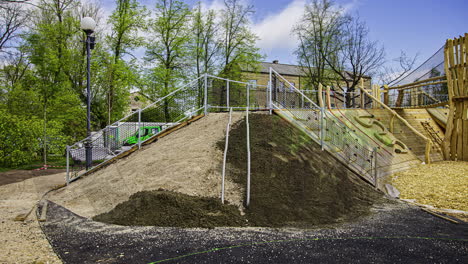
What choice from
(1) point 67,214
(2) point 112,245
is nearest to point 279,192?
(2) point 112,245

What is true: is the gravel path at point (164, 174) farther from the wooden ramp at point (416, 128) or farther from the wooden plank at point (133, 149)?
the wooden ramp at point (416, 128)

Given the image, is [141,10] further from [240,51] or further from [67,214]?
[67,214]

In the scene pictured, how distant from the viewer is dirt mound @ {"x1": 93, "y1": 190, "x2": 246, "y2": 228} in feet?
18.7

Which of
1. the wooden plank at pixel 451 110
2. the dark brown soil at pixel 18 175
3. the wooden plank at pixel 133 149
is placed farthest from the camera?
the wooden plank at pixel 451 110

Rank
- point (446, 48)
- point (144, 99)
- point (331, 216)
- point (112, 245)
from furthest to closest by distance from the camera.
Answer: point (144, 99) < point (446, 48) < point (331, 216) < point (112, 245)

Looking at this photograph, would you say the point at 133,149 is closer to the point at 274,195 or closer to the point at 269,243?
the point at 274,195

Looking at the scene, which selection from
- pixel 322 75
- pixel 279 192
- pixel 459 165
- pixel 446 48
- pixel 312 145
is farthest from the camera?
pixel 322 75

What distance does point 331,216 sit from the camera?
6.16m

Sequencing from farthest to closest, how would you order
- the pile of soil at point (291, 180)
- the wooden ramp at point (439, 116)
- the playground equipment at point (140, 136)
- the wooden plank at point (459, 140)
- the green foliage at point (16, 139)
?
the wooden ramp at point (439, 116) < the green foliage at point (16, 139) < the wooden plank at point (459, 140) < the playground equipment at point (140, 136) < the pile of soil at point (291, 180)

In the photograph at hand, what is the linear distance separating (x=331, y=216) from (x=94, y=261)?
13.9ft

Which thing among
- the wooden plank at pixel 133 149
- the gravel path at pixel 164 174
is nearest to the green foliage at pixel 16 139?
the wooden plank at pixel 133 149

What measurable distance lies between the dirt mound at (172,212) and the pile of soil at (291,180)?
50 centimetres

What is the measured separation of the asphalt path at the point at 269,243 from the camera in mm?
4207

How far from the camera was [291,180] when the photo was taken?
7.08 m
